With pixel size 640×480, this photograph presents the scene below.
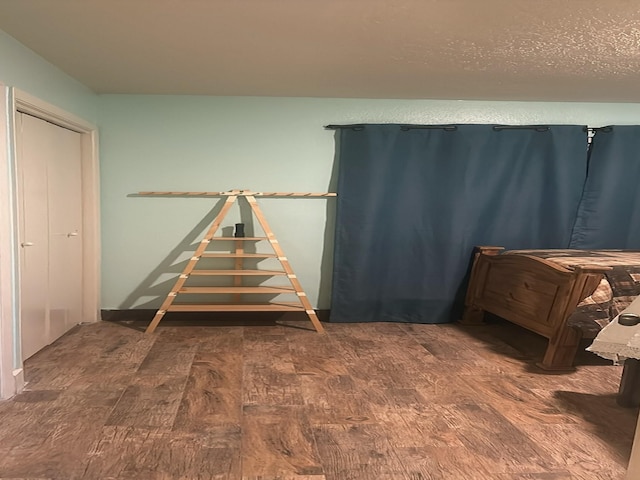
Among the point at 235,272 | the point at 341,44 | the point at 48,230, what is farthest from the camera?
the point at 235,272

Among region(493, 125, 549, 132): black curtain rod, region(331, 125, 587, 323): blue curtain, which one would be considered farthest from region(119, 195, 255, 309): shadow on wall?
region(493, 125, 549, 132): black curtain rod

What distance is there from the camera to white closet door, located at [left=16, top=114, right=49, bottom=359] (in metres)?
2.82

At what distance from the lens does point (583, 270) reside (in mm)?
2930

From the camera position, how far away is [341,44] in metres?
2.52

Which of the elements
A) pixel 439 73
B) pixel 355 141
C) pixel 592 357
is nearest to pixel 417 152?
pixel 355 141

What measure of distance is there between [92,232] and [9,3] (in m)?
2.07

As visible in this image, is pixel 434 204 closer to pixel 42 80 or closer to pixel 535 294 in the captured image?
pixel 535 294

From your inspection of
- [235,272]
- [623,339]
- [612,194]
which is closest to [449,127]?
[612,194]

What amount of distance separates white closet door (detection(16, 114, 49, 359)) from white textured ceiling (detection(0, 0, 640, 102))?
0.51 meters

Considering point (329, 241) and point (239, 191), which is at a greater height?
point (239, 191)

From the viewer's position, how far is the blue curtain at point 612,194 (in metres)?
3.97

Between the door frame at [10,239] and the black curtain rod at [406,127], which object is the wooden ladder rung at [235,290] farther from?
the black curtain rod at [406,127]

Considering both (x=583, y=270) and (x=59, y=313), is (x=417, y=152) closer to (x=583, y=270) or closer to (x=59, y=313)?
(x=583, y=270)

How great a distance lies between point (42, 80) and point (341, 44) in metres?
1.86
